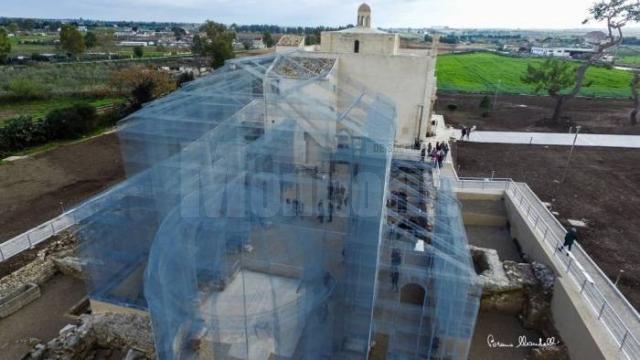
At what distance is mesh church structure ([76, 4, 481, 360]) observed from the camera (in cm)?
822

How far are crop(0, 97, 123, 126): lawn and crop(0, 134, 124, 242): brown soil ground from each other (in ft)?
37.5

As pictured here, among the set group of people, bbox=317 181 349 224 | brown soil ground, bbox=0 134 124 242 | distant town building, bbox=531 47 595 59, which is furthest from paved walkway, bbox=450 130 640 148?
distant town building, bbox=531 47 595 59

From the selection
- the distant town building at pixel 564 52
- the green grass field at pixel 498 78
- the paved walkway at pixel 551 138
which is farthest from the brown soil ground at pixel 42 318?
the distant town building at pixel 564 52

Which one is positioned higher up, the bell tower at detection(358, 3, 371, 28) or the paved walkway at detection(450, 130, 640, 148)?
the bell tower at detection(358, 3, 371, 28)

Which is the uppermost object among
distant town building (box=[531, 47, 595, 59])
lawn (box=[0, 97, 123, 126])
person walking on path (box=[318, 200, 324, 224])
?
distant town building (box=[531, 47, 595, 59])

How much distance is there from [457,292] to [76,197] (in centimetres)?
1598

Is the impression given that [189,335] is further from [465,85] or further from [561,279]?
[465,85]

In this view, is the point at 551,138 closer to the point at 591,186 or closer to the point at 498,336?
the point at 591,186

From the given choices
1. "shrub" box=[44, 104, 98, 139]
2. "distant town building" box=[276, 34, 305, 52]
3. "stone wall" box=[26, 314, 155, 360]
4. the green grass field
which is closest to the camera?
"stone wall" box=[26, 314, 155, 360]

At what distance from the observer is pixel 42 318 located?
10523mm

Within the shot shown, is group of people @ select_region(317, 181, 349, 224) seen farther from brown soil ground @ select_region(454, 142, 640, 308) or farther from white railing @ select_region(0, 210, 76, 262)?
brown soil ground @ select_region(454, 142, 640, 308)

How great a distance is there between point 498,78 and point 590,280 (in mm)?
50680

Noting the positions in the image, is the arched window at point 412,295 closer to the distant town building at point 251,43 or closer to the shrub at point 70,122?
the shrub at point 70,122

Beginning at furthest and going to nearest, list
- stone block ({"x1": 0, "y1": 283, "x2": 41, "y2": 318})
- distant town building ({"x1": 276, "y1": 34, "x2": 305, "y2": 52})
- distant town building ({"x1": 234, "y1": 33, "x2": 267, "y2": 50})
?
distant town building ({"x1": 234, "y1": 33, "x2": 267, "y2": 50}) → distant town building ({"x1": 276, "y1": 34, "x2": 305, "y2": 52}) → stone block ({"x1": 0, "y1": 283, "x2": 41, "y2": 318})
